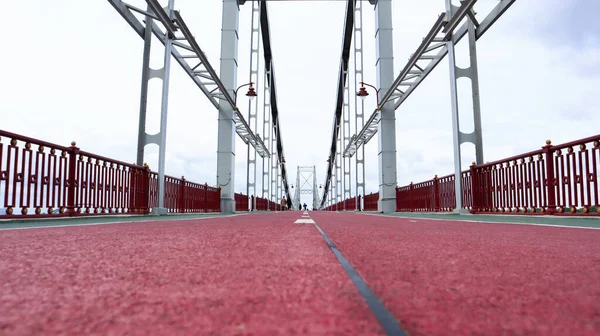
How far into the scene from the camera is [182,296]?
0.73 m

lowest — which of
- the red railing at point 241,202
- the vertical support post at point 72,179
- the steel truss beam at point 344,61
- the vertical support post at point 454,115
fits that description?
the red railing at point 241,202

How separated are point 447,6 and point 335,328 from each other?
9.72 metres

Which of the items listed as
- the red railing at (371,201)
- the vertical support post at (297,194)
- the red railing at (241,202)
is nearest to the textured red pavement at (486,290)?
the red railing at (371,201)

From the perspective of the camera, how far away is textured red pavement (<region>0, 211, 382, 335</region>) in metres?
0.56

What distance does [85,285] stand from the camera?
0.85 meters

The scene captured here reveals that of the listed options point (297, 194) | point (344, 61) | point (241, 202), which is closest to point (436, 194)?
point (241, 202)

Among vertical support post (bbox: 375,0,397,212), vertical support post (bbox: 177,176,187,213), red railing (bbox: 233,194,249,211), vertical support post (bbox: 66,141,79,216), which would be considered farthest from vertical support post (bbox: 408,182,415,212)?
vertical support post (bbox: 66,141,79,216)

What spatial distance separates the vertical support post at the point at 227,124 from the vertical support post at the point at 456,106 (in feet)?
27.4

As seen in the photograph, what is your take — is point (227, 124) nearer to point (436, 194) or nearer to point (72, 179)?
point (436, 194)

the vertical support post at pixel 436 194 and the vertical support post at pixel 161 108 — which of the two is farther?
the vertical support post at pixel 436 194

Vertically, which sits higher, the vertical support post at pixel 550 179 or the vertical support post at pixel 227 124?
the vertical support post at pixel 227 124

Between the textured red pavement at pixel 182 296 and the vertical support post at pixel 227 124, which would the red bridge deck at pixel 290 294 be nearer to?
the textured red pavement at pixel 182 296

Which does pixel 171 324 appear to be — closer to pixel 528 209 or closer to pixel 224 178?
pixel 528 209

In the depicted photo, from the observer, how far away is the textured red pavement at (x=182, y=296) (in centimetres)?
56
